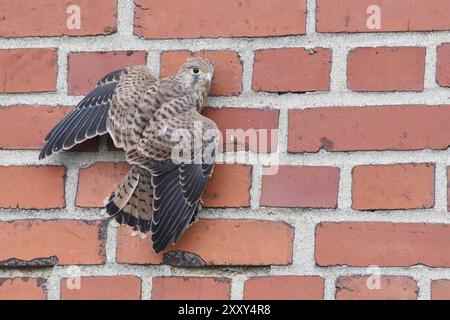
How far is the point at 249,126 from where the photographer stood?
5.13ft

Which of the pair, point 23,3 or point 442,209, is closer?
point 442,209

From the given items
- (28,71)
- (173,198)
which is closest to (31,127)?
(28,71)

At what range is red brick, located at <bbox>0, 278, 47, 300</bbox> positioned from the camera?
62.0 inches

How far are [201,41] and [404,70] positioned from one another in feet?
1.23

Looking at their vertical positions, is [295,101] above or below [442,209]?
above

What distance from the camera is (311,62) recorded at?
1552 millimetres

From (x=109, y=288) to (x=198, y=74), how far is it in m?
0.42

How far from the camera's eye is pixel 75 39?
5.24 ft

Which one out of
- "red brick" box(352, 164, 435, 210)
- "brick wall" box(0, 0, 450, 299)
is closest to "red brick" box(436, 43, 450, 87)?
"brick wall" box(0, 0, 450, 299)

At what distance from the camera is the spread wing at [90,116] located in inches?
61.1

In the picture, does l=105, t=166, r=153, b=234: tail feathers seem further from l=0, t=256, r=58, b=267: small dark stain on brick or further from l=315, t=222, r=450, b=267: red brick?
l=315, t=222, r=450, b=267: red brick

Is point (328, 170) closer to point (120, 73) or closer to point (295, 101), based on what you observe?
point (295, 101)
